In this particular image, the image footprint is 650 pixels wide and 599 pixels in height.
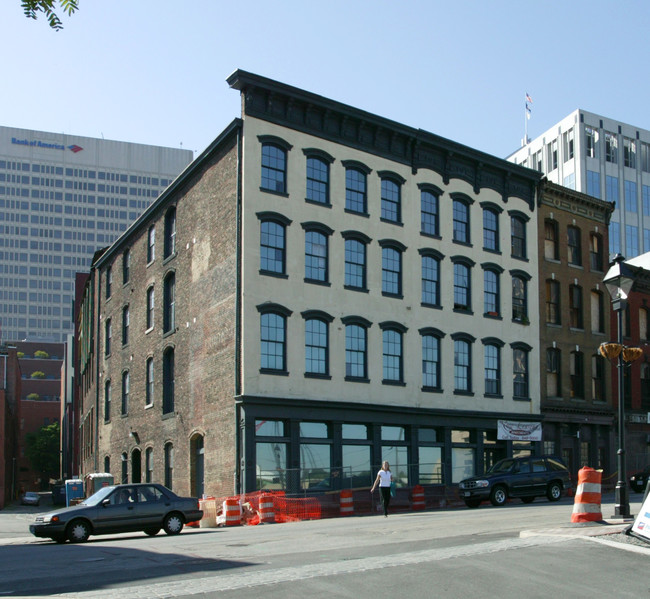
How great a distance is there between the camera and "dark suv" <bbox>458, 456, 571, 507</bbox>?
97.3 ft

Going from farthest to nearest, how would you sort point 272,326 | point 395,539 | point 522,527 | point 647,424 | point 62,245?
point 62,245 < point 647,424 < point 272,326 < point 522,527 < point 395,539

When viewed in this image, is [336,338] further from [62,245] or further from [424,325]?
[62,245]

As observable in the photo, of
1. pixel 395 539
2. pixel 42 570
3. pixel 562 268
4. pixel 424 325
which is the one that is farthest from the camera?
pixel 562 268

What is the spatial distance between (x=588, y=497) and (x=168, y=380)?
87.6 ft

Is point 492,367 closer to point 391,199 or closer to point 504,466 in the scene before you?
point 391,199

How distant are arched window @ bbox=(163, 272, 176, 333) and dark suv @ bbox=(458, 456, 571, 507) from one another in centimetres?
1672

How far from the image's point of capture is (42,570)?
1398 centimetres

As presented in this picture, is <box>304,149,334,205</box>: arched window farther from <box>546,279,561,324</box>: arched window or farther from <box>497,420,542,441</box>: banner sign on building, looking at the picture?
<box>546,279,561,324</box>: arched window

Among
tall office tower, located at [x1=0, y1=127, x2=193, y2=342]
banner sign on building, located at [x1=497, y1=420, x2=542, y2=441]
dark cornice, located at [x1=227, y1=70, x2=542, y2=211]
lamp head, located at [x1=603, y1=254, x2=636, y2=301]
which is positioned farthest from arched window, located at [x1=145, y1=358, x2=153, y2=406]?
tall office tower, located at [x1=0, y1=127, x2=193, y2=342]

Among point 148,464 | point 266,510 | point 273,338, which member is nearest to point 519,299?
point 273,338

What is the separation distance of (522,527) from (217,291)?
1916 cm

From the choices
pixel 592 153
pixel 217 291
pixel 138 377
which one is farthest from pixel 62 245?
pixel 217 291

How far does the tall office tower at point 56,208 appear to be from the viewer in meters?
162

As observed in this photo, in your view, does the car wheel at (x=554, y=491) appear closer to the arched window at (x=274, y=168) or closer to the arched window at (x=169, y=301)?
the arched window at (x=274, y=168)
